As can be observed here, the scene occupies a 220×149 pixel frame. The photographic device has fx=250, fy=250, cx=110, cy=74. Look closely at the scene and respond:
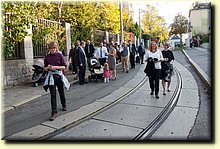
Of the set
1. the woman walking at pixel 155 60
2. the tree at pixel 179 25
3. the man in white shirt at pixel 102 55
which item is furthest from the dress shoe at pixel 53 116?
the tree at pixel 179 25

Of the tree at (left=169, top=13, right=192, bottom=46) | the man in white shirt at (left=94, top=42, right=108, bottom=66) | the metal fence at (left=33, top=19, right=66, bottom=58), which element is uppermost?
the tree at (left=169, top=13, right=192, bottom=46)

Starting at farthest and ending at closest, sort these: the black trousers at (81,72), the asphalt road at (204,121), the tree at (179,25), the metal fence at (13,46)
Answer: the tree at (179,25) → the black trousers at (81,72) → the metal fence at (13,46) → the asphalt road at (204,121)

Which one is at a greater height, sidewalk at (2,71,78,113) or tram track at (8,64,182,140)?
sidewalk at (2,71,78,113)

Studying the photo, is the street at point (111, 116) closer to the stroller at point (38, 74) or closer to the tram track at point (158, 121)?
the tram track at point (158, 121)

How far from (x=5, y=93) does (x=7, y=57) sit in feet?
6.10

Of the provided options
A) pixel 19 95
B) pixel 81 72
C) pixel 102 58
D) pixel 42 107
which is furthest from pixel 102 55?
pixel 42 107

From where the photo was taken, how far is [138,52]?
769 inches

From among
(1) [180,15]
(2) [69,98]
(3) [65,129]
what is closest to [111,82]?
(2) [69,98]

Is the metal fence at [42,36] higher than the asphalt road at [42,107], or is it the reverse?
the metal fence at [42,36]

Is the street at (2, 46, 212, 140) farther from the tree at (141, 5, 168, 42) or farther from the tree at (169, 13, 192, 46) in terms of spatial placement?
the tree at (141, 5, 168, 42)

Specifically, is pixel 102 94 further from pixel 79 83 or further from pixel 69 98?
pixel 79 83

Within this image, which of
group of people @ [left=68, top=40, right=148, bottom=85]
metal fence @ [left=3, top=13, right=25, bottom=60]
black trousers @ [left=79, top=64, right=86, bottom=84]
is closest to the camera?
metal fence @ [left=3, top=13, right=25, bottom=60]

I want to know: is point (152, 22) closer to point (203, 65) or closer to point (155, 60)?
point (203, 65)

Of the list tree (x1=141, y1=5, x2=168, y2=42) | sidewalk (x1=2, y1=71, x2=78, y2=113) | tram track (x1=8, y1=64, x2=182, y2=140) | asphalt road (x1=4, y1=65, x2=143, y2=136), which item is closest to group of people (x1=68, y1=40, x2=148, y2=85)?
asphalt road (x1=4, y1=65, x2=143, y2=136)
